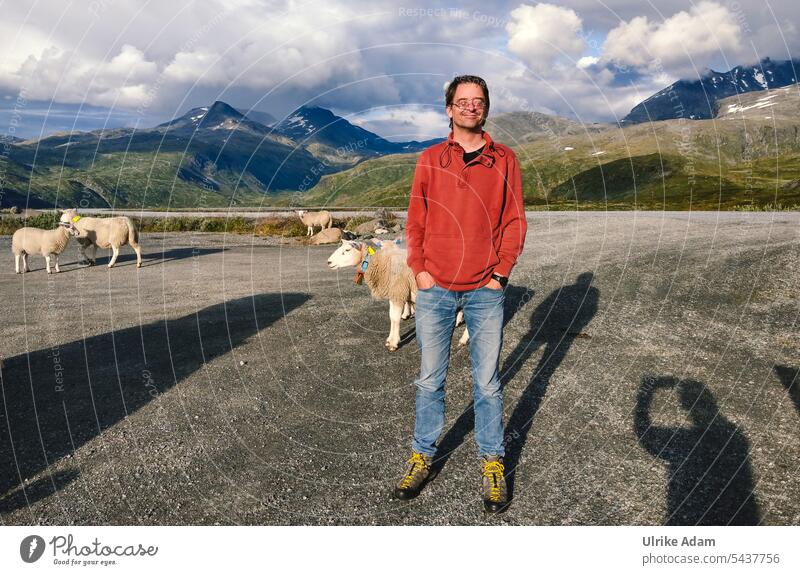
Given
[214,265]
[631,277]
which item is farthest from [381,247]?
[214,265]

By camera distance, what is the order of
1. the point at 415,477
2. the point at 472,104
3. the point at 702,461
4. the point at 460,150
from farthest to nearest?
the point at 702,461, the point at 415,477, the point at 460,150, the point at 472,104

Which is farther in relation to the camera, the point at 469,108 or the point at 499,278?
the point at 499,278

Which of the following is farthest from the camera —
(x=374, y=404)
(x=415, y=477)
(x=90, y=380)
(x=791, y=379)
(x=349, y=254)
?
(x=349, y=254)

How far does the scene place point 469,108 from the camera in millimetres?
4949

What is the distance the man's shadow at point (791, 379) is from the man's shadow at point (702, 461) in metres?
1.34

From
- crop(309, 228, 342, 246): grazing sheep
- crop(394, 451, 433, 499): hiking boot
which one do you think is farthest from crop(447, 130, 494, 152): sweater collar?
crop(309, 228, 342, 246): grazing sheep

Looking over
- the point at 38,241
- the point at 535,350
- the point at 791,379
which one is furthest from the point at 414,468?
the point at 38,241

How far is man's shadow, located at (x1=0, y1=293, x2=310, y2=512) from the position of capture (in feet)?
21.7

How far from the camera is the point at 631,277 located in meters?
15.9

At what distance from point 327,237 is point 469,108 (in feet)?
89.0

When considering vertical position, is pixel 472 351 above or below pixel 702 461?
above

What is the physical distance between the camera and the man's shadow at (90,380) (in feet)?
21.7

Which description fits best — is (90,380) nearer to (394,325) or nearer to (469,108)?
(394,325)

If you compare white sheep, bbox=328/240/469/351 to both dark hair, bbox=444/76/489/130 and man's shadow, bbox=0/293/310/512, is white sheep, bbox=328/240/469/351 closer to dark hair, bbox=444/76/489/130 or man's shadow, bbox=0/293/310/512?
man's shadow, bbox=0/293/310/512
